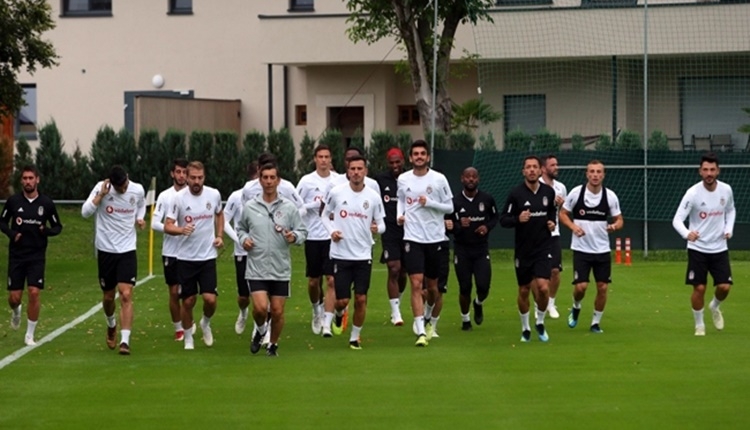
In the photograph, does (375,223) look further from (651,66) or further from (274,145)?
(274,145)

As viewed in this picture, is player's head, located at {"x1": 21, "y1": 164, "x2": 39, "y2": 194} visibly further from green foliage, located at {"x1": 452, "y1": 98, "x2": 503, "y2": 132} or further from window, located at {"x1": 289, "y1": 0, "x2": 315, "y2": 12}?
window, located at {"x1": 289, "y1": 0, "x2": 315, "y2": 12}

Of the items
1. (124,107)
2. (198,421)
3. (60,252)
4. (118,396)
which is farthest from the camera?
(124,107)

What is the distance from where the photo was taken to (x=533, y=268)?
1733 cm

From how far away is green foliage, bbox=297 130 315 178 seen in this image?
1597 inches

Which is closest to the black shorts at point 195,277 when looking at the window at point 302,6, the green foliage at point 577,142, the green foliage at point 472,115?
the green foliage at point 577,142

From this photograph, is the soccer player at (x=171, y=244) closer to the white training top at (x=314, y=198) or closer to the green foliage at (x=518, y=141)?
the white training top at (x=314, y=198)

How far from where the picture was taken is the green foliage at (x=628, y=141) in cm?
3209

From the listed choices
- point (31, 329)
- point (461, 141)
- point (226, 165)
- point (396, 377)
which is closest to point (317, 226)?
point (31, 329)

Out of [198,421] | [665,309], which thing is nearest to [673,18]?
[665,309]

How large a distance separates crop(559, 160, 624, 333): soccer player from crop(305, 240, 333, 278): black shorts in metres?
2.94

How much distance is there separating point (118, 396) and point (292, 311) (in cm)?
843

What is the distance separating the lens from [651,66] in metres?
35.0

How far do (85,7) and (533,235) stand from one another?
31.1 meters

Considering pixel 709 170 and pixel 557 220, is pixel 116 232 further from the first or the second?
pixel 709 170
